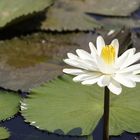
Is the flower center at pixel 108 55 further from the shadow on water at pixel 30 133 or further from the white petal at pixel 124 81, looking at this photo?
the shadow on water at pixel 30 133

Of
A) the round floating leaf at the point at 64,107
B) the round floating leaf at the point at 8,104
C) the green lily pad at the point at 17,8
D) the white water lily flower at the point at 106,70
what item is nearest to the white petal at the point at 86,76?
the white water lily flower at the point at 106,70

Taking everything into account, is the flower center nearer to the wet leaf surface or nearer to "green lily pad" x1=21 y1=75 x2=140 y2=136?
"green lily pad" x1=21 y1=75 x2=140 y2=136

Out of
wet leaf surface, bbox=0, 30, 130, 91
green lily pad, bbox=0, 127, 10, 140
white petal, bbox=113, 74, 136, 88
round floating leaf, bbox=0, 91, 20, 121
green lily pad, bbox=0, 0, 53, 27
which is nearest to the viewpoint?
white petal, bbox=113, 74, 136, 88

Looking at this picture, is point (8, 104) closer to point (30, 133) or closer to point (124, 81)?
point (30, 133)

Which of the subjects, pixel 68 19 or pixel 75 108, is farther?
pixel 68 19

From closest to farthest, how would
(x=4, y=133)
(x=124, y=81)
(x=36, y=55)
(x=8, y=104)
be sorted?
(x=124, y=81)
(x=4, y=133)
(x=8, y=104)
(x=36, y=55)

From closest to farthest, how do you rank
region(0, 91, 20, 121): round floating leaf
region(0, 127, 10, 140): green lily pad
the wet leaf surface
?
region(0, 127, 10, 140): green lily pad, region(0, 91, 20, 121): round floating leaf, the wet leaf surface

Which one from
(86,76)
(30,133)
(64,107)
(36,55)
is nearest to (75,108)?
(64,107)

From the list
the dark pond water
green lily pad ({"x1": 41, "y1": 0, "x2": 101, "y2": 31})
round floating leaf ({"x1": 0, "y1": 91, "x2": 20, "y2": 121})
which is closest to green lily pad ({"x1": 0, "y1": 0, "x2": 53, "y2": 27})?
green lily pad ({"x1": 41, "y1": 0, "x2": 101, "y2": 31})
